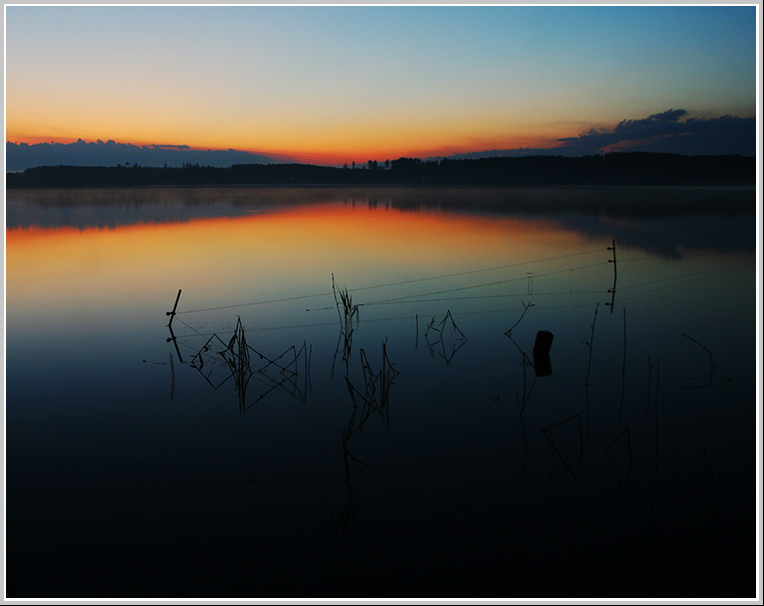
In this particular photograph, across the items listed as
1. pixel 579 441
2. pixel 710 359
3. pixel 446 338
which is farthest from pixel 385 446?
pixel 710 359

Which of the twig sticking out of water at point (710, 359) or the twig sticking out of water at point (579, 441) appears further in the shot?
the twig sticking out of water at point (710, 359)

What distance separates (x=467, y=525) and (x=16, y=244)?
25.2 meters

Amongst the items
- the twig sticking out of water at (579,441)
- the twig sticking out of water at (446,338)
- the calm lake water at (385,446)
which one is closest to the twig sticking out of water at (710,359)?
the calm lake water at (385,446)

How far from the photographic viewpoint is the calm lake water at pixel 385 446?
399 cm

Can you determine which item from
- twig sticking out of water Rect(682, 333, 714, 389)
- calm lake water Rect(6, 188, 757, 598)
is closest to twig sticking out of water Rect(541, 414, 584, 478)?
calm lake water Rect(6, 188, 757, 598)

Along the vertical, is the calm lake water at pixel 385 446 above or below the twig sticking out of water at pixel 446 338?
below

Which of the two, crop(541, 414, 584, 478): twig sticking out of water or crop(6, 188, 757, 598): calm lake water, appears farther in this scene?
crop(541, 414, 584, 478): twig sticking out of water

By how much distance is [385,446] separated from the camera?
5656mm

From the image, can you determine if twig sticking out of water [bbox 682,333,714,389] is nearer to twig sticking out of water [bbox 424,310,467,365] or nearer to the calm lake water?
the calm lake water

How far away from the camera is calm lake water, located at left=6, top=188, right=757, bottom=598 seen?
3.99 metres

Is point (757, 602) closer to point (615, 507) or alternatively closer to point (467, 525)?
point (615, 507)

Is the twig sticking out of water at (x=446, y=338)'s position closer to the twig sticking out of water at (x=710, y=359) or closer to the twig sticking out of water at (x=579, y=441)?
the twig sticking out of water at (x=579, y=441)

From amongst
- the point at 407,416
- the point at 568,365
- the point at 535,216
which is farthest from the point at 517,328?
the point at 535,216

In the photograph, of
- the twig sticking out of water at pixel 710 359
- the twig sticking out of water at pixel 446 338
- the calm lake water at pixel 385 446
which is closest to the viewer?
the calm lake water at pixel 385 446
